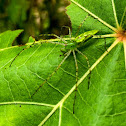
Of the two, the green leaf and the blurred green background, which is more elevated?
the blurred green background

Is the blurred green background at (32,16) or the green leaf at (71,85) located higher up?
the blurred green background at (32,16)

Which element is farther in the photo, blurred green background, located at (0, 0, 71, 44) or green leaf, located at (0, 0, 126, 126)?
blurred green background, located at (0, 0, 71, 44)

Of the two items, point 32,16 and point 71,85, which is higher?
point 32,16

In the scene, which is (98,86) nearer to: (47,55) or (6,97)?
(47,55)

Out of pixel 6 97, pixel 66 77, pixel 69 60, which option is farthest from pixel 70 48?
pixel 6 97
